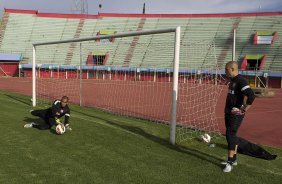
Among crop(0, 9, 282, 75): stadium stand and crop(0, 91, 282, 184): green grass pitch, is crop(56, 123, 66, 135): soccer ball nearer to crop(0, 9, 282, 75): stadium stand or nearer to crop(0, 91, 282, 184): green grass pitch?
crop(0, 91, 282, 184): green grass pitch

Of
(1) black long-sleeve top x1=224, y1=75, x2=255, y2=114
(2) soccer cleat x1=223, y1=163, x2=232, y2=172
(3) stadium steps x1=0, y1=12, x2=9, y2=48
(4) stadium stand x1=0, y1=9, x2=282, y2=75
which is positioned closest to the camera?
(1) black long-sleeve top x1=224, y1=75, x2=255, y2=114

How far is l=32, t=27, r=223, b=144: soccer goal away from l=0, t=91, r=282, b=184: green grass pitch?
1047mm

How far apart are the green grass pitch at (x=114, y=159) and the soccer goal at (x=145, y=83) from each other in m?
1.05

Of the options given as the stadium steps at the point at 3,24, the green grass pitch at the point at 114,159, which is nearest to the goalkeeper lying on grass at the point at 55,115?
the green grass pitch at the point at 114,159

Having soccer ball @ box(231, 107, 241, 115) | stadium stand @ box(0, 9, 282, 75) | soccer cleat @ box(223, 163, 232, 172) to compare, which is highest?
stadium stand @ box(0, 9, 282, 75)

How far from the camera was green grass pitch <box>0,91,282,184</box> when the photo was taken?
5.20m

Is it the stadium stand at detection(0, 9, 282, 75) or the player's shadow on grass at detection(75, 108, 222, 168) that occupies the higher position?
the stadium stand at detection(0, 9, 282, 75)

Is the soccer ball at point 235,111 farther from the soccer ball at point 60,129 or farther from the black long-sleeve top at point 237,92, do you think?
the soccer ball at point 60,129

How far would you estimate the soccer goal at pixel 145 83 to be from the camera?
32.8 ft

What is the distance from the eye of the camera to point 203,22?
143ft

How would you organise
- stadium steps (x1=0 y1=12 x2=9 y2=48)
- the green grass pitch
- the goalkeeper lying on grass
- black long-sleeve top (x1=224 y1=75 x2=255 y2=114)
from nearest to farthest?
1. the green grass pitch
2. black long-sleeve top (x1=224 y1=75 x2=255 y2=114)
3. the goalkeeper lying on grass
4. stadium steps (x1=0 y1=12 x2=9 y2=48)

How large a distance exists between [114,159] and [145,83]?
61.5ft

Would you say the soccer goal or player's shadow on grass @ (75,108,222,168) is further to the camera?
the soccer goal

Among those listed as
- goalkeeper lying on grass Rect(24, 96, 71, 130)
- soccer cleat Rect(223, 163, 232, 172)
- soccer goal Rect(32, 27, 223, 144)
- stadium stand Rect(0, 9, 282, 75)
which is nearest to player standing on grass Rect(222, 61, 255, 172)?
soccer cleat Rect(223, 163, 232, 172)
